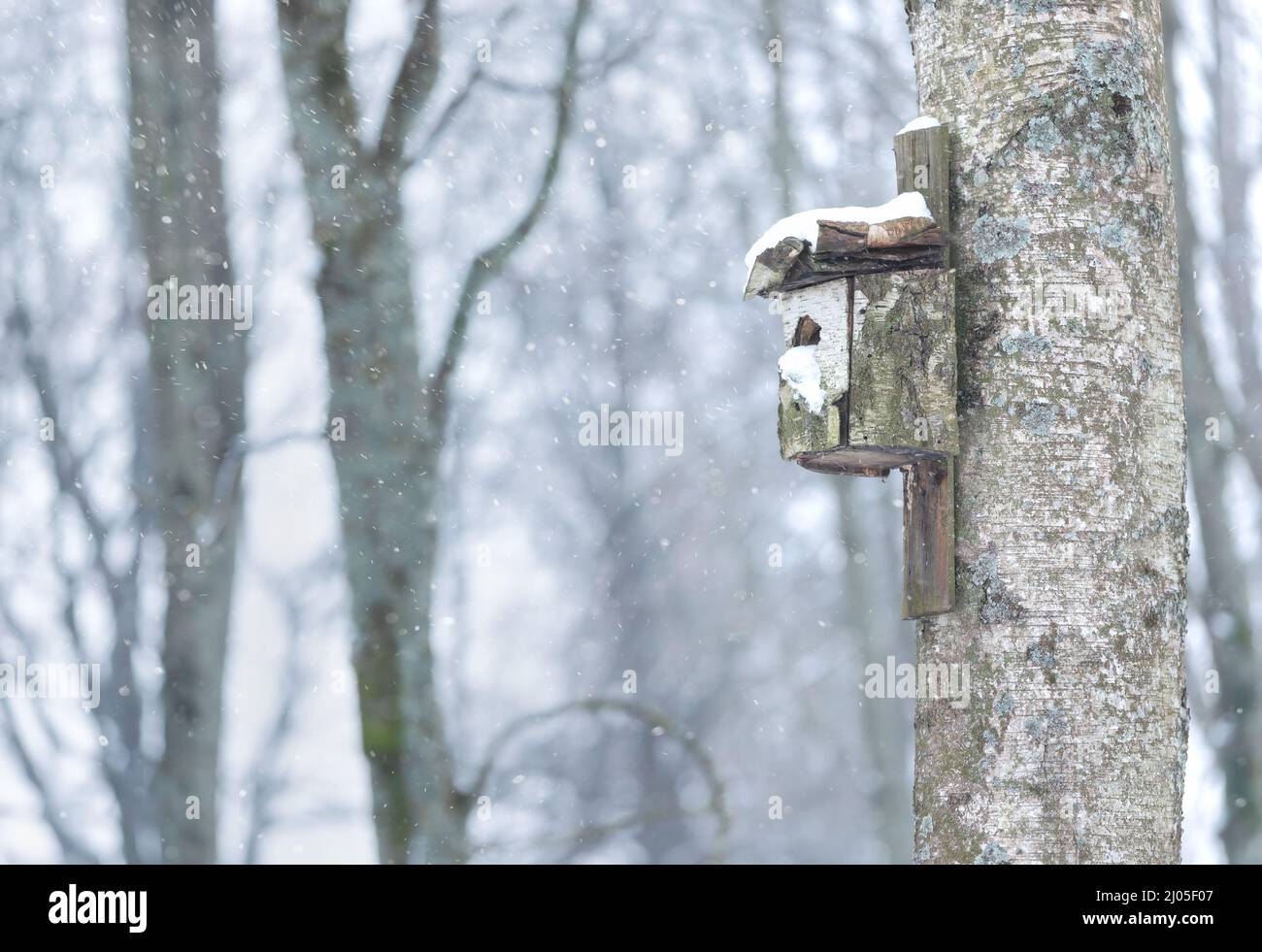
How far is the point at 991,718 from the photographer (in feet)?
7.01

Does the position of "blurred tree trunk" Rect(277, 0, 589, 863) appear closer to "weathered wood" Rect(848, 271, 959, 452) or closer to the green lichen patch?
"weathered wood" Rect(848, 271, 959, 452)

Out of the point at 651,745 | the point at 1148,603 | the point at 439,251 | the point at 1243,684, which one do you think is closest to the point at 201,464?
the point at 439,251

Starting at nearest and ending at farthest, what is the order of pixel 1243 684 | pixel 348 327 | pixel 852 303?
pixel 852 303 < pixel 348 327 < pixel 1243 684

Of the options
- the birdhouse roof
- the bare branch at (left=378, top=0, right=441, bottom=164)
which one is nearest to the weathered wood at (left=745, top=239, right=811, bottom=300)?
the birdhouse roof

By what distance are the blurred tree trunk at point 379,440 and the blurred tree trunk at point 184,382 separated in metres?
0.70

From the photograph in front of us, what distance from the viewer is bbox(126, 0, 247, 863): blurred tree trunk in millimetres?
6703

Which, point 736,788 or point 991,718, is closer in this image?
point 991,718

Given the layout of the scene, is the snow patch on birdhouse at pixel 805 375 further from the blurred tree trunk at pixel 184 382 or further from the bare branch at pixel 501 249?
the blurred tree trunk at pixel 184 382

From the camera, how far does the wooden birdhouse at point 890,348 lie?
2264mm

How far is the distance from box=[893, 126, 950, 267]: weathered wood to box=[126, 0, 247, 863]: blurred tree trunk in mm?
5190

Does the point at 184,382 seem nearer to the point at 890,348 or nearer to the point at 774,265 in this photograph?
the point at 774,265

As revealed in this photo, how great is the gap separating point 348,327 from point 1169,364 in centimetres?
422

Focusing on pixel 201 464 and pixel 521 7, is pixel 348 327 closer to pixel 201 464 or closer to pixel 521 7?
pixel 201 464

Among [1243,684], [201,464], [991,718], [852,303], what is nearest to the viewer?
[991,718]
